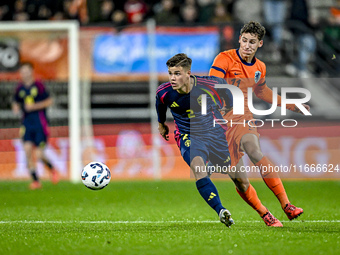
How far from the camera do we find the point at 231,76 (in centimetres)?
690

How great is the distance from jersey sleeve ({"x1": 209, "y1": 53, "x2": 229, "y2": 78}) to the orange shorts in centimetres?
58

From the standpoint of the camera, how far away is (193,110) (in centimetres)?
653

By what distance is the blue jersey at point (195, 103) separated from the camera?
6.52m

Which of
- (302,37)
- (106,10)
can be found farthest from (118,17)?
(302,37)

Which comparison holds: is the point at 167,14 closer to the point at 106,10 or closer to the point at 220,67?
the point at 106,10

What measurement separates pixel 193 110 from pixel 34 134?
20.4 ft

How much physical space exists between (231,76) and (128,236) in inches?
83.5

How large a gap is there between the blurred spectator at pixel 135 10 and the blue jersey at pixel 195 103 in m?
8.54

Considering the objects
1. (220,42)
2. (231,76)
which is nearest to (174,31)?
(220,42)

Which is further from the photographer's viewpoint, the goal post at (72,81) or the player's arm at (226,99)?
the goal post at (72,81)

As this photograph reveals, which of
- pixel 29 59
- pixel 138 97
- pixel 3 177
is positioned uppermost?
pixel 29 59

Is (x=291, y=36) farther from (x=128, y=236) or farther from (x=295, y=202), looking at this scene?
(x=128, y=236)

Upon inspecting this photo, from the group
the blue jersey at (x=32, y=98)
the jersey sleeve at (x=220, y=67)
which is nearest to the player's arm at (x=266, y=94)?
the jersey sleeve at (x=220, y=67)

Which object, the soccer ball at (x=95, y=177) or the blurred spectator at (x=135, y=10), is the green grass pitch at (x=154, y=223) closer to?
the soccer ball at (x=95, y=177)
